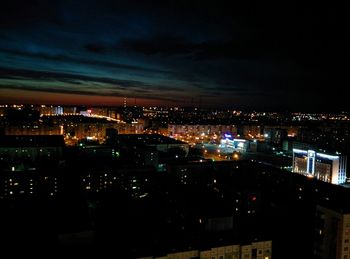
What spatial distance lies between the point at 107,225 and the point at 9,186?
135 inches

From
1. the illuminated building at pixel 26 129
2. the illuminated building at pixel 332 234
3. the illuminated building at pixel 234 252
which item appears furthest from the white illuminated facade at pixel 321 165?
the illuminated building at pixel 26 129

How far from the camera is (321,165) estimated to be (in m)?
11.4

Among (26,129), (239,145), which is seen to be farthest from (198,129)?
(26,129)

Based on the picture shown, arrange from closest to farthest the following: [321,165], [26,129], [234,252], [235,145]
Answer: [234,252] < [321,165] < [235,145] < [26,129]

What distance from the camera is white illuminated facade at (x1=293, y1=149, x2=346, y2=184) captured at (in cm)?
1092

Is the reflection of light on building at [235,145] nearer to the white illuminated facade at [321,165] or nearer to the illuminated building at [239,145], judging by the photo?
the illuminated building at [239,145]

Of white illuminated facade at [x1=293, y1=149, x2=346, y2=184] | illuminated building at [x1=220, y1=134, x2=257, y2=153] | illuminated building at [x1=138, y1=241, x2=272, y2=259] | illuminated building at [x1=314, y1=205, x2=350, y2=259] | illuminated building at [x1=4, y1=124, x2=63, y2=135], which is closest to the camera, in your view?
illuminated building at [x1=138, y1=241, x2=272, y2=259]

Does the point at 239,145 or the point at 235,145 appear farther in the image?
the point at 235,145

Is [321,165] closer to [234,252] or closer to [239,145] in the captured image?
[239,145]

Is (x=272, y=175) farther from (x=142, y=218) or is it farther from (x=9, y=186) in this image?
(x=9, y=186)

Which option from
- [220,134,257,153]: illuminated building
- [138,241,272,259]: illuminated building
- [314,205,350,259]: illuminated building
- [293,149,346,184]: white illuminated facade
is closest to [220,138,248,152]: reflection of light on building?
[220,134,257,153]: illuminated building

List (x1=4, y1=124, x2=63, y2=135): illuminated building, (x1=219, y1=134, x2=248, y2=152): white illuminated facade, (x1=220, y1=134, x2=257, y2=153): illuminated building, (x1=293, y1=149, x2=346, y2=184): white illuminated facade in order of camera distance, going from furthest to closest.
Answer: (x1=4, y1=124, x2=63, y2=135): illuminated building
(x1=219, y1=134, x2=248, y2=152): white illuminated facade
(x1=220, y1=134, x2=257, y2=153): illuminated building
(x1=293, y1=149, x2=346, y2=184): white illuminated facade

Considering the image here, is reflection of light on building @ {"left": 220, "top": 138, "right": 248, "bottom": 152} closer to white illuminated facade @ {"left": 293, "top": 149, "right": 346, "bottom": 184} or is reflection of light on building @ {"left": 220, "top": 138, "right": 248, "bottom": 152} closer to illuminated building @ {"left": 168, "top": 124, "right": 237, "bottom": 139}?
white illuminated facade @ {"left": 293, "top": 149, "right": 346, "bottom": 184}

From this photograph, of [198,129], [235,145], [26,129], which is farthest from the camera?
[198,129]
